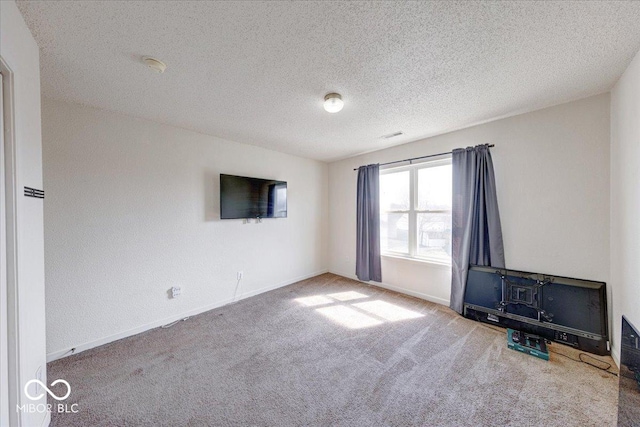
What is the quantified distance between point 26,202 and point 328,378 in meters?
2.26

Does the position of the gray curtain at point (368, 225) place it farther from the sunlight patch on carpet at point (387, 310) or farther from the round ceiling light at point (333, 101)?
the round ceiling light at point (333, 101)

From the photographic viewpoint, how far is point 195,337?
230cm

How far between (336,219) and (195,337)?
3014 mm

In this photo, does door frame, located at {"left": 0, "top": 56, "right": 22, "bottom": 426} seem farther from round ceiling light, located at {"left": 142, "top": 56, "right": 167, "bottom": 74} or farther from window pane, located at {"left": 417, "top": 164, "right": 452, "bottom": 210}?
window pane, located at {"left": 417, "top": 164, "right": 452, "bottom": 210}

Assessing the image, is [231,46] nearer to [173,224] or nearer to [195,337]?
[173,224]

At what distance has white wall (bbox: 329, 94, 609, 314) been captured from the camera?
202cm

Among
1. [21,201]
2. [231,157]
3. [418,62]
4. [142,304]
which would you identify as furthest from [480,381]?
[231,157]

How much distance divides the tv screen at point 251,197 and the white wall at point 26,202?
Result: 171 cm

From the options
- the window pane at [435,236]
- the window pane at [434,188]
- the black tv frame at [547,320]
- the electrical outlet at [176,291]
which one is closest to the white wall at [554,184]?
the black tv frame at [547,320]

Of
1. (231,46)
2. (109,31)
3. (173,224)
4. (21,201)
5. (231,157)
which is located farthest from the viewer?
(231,157)

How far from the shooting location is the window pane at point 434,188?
3068 mm

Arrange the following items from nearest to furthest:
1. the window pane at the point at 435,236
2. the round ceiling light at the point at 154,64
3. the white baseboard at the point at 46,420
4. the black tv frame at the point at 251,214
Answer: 1. the white baseboard at the point at 46,420
2. the round ceiling light at the point at 154,64
3. the black tv frame at the point at 251,214
4. the window pane at the point at 435,236

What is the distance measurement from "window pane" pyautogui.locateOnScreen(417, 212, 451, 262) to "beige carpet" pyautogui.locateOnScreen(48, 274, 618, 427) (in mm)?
913

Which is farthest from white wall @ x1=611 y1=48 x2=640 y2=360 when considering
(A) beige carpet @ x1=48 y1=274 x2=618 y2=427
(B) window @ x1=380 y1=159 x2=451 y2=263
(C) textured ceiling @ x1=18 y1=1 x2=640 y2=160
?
(B) window @ x1=380 y1=159 x2=451 y2=263
